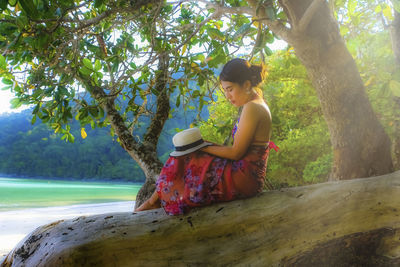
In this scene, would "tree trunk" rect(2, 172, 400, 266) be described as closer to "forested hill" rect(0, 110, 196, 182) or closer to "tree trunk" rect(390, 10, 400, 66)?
"tree trunk" rect(390, 10, 400, 66)

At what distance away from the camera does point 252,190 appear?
6.66 feet

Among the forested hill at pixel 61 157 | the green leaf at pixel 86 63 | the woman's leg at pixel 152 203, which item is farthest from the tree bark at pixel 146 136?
the forested hill at pixel 61 157

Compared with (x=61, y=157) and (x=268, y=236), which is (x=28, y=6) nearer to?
(x=268, y=236)

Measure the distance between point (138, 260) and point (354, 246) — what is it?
1.36 m

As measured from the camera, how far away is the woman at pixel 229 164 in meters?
1.90

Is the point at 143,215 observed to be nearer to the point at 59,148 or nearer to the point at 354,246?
the point at 354,246

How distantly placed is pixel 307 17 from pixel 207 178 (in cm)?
136

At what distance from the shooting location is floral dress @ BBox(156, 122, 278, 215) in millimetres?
1911

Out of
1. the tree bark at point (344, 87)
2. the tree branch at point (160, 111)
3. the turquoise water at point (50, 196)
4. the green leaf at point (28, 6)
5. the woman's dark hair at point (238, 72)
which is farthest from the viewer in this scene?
the turquoise water at point (50, 196)

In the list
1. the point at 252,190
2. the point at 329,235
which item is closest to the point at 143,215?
the point at 252,190

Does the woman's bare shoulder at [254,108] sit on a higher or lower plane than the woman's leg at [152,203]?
higher

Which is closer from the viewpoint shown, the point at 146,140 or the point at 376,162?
the point at 376,162

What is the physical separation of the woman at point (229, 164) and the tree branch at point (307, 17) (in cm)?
63

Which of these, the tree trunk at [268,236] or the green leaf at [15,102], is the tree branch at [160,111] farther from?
the tree trunk at [268,236]
